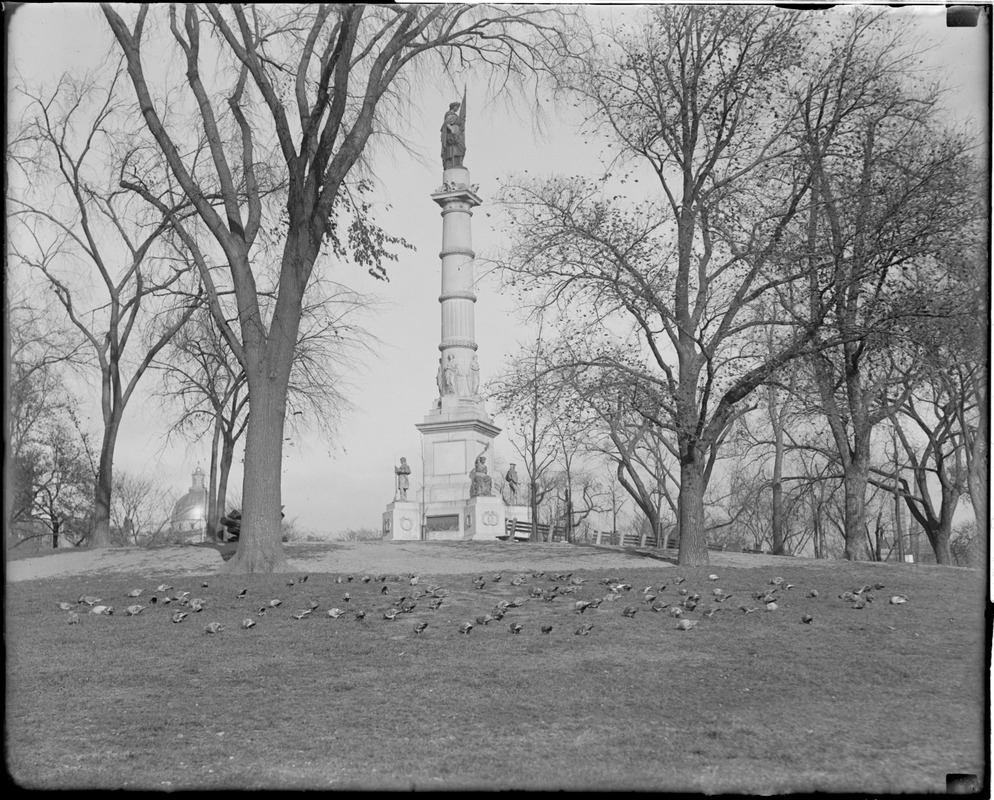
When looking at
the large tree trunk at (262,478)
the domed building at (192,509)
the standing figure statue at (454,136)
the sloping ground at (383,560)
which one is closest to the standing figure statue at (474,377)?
the standing figure statue at (454,136)

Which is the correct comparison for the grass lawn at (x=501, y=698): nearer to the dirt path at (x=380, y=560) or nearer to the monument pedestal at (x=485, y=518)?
the dirt path at (x=380, y=560)

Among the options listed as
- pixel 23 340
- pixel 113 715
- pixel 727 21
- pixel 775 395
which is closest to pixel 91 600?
pixel 113 715

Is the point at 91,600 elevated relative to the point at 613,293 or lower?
lower

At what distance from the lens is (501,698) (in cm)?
809

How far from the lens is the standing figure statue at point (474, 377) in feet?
115

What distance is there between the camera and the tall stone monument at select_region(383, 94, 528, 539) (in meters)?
33.0

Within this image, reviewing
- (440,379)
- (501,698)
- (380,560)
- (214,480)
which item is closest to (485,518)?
(440,379)

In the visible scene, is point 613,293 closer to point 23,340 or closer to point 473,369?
point 23,340

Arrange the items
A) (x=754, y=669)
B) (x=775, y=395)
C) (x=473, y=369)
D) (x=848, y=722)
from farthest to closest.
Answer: (x=473, y=369) → (x=775, y=395) → (x=754, y=669) → (x=848, y=722)

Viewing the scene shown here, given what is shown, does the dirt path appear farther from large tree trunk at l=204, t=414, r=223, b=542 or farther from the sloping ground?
large tree trunk at l=204, t=414, r=223, b=542

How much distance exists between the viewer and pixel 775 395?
28.1 metres

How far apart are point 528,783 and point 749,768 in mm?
1505

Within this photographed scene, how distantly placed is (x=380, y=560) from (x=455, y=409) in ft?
53.4

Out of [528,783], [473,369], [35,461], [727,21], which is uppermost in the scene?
[727,21]
